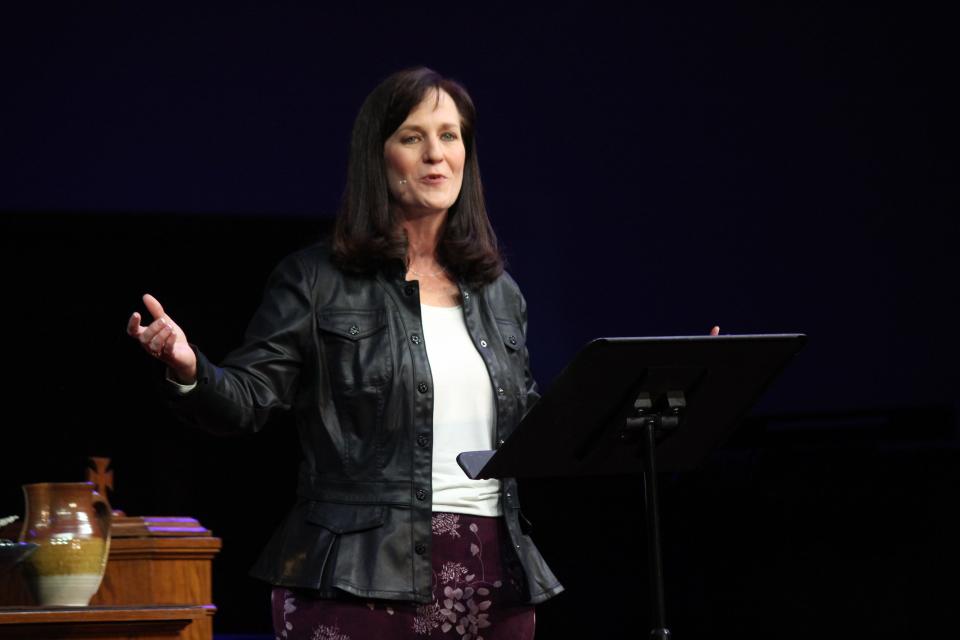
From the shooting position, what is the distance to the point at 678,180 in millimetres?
5262

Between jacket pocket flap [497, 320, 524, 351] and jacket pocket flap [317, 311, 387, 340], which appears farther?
jacket pocket flap [497, 320, 524, 351]

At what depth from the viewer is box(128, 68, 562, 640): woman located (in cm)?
190

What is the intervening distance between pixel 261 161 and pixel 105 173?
505 millimetres

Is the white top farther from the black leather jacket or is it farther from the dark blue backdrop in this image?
the dark blue backdrop

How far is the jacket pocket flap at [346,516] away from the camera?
1.93 metres

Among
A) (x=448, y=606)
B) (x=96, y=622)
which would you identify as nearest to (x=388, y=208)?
(x=448, y=606)

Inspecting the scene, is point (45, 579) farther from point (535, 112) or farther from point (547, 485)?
point (535, 112)

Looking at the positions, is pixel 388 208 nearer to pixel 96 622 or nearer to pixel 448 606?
pixel 448 606

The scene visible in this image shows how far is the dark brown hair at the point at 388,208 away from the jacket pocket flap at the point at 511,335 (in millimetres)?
72

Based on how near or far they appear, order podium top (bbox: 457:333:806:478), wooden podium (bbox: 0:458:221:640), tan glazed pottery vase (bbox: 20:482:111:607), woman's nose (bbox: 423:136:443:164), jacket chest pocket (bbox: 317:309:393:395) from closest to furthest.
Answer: podium top (bbox: 457:333:806:478)
jacket chest pocket (bbox: 317:309:393:395)
woman's nose (bbox: 423:136:443:164)
tan glazed pottery vase (bbox: 20:482:111:607)
wooden podium (bbox: 0:458:221:640)

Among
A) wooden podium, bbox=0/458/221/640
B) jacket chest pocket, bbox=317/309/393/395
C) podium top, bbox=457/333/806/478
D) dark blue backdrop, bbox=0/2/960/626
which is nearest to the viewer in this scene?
podium top, bbox=457/333/806/478

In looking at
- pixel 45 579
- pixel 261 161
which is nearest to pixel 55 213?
pixel 261 161

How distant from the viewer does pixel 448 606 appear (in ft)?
6.33

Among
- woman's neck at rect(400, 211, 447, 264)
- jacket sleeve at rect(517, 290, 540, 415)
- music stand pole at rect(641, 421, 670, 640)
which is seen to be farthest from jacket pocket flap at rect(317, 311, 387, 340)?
music stand pole at rect(641, 421, 670, 640)
